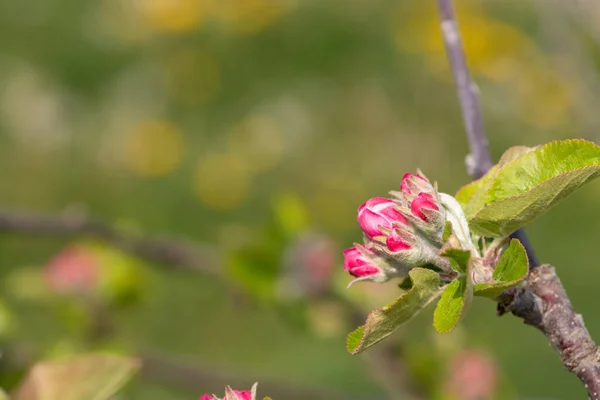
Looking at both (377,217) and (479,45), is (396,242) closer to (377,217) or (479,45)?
(377,217)

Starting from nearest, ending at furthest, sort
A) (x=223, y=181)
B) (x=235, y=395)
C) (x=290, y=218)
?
(x=235, y=395) < (x=290, y=218) < (x=223, y=181)

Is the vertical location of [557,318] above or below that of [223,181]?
below

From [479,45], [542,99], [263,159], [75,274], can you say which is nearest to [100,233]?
[75,274]

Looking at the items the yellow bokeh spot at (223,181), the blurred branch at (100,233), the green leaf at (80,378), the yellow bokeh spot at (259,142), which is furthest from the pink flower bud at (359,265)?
the yellow bokeh spot at (259,142)

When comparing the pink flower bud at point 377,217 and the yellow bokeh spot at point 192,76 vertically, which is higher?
the yellow bokeh spot at point 192,76

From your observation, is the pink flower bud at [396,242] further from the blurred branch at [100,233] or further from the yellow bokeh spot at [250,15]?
the yellow bokeh spot at [250,15]

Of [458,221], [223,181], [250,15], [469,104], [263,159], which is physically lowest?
[458,221]

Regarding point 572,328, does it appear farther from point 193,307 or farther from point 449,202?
point 193,307
